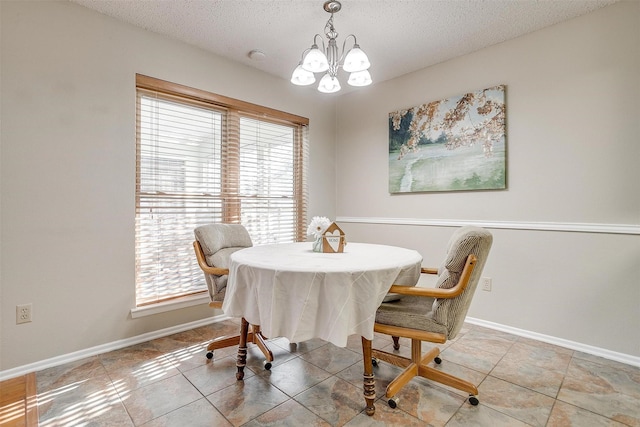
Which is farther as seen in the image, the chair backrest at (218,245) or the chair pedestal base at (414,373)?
the chair backrest at (218,245)

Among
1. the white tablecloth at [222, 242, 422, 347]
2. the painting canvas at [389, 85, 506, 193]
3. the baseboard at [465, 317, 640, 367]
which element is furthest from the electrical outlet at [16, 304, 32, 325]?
the baseboard at [465, 317, 640, 367]

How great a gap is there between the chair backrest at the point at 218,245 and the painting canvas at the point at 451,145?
5.79 ft

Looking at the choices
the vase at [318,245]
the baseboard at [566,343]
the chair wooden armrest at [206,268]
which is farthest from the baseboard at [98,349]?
the baseboard at [566,343]

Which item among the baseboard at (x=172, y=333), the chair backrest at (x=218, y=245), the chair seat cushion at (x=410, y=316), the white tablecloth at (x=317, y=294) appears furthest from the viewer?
the chair backrest at (x=218, y=245)

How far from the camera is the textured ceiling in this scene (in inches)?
88.0

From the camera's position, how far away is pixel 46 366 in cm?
210

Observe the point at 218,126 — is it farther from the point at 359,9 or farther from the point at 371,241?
the point at 371,241

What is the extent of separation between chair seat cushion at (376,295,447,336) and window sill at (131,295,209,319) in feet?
5.95

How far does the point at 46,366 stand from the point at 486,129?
3.78m

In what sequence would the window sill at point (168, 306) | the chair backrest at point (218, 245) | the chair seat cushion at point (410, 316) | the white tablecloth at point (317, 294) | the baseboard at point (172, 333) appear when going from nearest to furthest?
1. the white tablecloth at point (317, 294)
2. the chair seat cushion at point (410, 316)
3. the baseboard at point (172, 333)
4. the chair backrest at point (218, 245)
5. the window sill at point (168, 306)

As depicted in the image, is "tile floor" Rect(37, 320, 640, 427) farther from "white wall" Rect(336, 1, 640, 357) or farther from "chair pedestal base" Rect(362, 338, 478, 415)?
"white wall" Rect(336, 1, 640, 357)

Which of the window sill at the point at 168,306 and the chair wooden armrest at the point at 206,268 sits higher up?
the chair wooden armrest at the point at 206,268

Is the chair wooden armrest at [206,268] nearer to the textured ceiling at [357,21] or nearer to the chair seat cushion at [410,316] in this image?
the chair seat cushion at [410,316]

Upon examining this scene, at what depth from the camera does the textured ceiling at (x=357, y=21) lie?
224 cm
